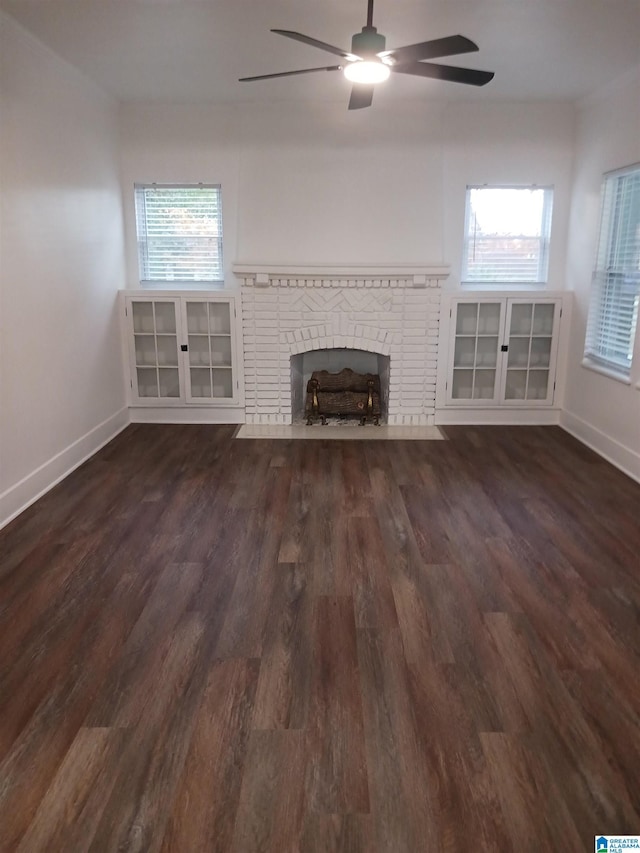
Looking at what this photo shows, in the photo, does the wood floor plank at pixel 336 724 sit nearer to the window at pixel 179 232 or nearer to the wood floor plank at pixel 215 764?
the wood floor plank at pixel 215 764

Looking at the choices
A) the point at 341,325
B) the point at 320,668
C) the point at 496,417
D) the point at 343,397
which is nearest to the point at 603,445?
the point at 496,417

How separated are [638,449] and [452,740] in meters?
3.00

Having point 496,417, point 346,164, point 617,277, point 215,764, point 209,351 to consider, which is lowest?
point 215,764

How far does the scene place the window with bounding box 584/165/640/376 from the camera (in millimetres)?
4379

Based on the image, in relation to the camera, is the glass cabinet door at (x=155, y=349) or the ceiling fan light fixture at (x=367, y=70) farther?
the glass cabinet door at (x=155, y=349)

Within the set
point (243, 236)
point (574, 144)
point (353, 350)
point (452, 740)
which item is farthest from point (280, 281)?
point (452, 740)

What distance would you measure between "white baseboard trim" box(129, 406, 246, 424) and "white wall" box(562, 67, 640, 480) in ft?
9.73

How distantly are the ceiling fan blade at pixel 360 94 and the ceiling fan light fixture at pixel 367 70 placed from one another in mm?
345

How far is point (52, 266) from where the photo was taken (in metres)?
4.07

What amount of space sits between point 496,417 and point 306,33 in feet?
11.5

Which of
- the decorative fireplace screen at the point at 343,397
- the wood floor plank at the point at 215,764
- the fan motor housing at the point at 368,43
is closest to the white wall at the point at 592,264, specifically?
the decorative fireplace screen at the point at 343,397

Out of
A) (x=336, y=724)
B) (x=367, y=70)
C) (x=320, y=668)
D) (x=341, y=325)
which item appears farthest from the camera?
(x=341, y=325)

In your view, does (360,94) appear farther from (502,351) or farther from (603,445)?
(603,445)

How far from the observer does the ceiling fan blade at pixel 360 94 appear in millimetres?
3291
